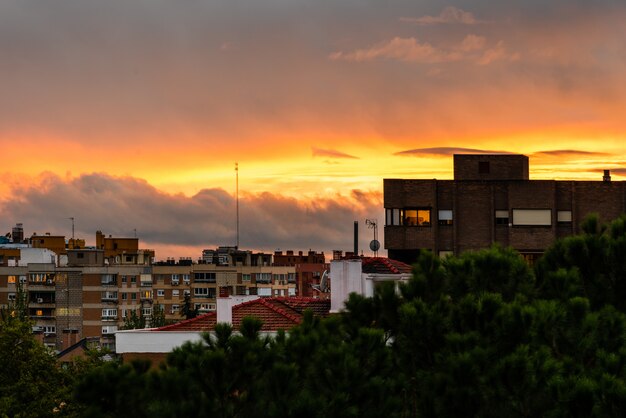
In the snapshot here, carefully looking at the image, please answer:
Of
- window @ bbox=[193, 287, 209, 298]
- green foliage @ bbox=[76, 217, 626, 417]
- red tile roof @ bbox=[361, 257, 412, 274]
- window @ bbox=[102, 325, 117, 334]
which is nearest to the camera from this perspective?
green foliage @ bbox=[76, 217, 626, 417]

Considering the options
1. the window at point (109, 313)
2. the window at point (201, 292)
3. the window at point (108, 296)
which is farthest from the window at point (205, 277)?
the window at point (109, 313)

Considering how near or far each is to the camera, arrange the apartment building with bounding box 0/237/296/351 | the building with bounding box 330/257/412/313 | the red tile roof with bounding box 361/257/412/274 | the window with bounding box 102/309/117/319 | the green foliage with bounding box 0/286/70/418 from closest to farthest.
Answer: the building with bounding box 330/257/412/313, the red tile roof with bounding box 361/257/412/274, the green foliage with bounding box 0/286/70/418, the apartment building with bounding box 0/237/296/351, the window with bounding box 102/309/117/319

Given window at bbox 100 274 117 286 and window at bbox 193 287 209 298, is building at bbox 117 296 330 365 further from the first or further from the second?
window at bbox 193 287 209 298

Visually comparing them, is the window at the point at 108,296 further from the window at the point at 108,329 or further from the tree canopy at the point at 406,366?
the tree canopy at the point at 406,366

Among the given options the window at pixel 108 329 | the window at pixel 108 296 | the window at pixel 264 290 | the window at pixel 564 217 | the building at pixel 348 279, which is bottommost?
the window at pixel 108 329

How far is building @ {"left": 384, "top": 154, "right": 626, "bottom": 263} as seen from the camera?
66.9 metres

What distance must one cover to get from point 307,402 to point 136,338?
1759 centimetres

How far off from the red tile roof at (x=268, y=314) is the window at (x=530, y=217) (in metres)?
31.1

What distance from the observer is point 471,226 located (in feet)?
221

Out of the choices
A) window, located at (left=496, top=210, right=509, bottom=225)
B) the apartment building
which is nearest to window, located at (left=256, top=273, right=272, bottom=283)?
the apartment building

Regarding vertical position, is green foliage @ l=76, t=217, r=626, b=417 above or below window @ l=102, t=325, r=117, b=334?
above

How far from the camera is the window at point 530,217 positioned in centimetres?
6700

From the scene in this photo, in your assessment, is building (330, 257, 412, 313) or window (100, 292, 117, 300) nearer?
building (330, 257, 412, 313)

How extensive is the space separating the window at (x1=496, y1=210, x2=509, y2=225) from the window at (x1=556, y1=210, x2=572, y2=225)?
291 cm
